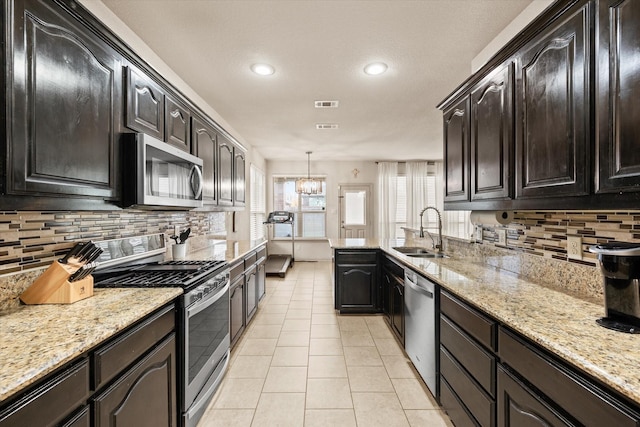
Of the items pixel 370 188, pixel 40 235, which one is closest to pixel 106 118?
pixel 40 235

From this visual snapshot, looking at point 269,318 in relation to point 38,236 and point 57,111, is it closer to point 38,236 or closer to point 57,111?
point 38,236

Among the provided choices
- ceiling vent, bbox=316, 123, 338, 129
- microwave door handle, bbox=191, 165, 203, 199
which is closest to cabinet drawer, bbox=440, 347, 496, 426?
microwave door handle, bbox=191, 165, 203, 199

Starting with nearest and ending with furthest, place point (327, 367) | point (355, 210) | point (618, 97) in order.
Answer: point (618, 97), point (327, 367), point (355, 210)

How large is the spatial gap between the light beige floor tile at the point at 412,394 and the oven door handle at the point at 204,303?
4.80 ft

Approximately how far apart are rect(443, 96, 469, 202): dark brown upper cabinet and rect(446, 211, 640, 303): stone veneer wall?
41 cm

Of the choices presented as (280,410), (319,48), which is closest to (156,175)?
(319,48)

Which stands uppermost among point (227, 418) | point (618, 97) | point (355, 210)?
point (618, 97)

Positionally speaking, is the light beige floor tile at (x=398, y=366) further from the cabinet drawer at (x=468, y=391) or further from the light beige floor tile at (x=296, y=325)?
the light beige floor tile at (x=296, y=325)

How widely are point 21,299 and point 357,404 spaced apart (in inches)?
77.2

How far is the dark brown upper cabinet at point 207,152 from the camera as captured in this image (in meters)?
2.51

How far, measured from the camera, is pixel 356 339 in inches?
116

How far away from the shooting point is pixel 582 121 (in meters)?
1.16

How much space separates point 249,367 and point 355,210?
5399mm

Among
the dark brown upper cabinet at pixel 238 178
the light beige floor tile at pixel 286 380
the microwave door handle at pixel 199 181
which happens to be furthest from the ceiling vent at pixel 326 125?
the light beige floor tile at pixel 286 380
